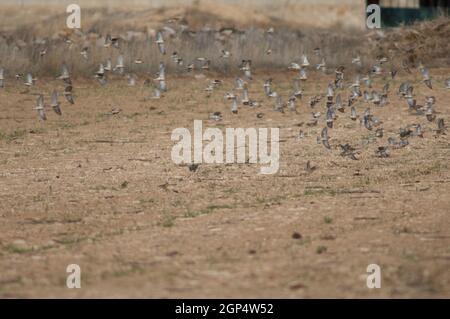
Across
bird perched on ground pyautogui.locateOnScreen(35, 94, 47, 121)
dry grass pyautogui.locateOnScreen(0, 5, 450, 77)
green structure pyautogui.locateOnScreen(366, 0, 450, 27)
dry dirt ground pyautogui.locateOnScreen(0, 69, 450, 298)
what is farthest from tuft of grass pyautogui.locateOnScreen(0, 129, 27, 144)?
green structure pyautogui.locateOnScreen(366, 0, 450, 27)

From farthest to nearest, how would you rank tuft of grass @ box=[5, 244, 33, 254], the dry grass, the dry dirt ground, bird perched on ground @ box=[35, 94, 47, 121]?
the dry grass < bird perched on ground @ box=[35, 94, 47, 121] < tuft of grass @ box=[5, 244, 33, 254] < the dry dirt ground

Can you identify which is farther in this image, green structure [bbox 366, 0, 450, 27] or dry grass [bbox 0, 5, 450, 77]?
green structure [bbox 366, 0, 450, 27]

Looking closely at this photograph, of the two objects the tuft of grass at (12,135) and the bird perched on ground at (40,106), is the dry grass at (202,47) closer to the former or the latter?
the tuft of grass at (12,135)

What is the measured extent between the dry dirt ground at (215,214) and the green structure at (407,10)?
14588 mm

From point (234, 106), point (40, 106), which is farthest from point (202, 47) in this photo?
point (40, 106)

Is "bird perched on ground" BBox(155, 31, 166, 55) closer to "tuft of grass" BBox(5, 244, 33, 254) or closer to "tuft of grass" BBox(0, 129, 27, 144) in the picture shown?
"tuft of grass" BBox(0, 129, 27, 144)

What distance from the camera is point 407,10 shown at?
32406 millimetres

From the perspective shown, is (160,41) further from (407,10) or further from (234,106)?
(407,10)

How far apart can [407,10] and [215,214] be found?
23.5 metres

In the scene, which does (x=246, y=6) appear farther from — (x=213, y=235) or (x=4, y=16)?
(x=213, y=235)

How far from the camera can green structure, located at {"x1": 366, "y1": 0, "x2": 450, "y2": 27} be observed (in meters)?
31.7

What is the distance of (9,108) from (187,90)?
11.9ft

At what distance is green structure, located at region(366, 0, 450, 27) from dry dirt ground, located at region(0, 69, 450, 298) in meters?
14.6
